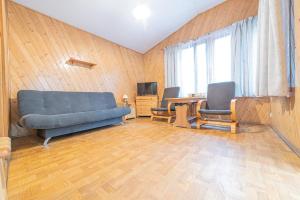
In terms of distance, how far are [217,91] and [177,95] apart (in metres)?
1.08

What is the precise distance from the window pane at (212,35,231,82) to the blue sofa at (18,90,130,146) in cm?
230

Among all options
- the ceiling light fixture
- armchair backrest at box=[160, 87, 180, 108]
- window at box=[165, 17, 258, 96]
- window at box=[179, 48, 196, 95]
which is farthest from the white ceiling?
armchair backrest at box=[160, 87, 180, 108]

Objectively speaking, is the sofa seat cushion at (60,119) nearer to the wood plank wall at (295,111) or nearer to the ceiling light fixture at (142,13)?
the ceiling light fixture at (142,13)

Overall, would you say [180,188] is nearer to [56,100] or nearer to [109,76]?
[56,100]

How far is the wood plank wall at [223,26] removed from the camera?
2.83m

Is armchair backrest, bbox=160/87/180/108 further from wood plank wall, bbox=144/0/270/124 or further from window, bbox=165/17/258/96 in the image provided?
wood plank wall, bbox=144/0/270/124

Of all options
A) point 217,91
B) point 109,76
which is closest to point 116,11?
point 109,76

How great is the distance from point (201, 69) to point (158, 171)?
10.0 ft

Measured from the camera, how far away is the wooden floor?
90 cm

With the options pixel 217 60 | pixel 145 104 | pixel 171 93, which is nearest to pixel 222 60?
pixel 217 60

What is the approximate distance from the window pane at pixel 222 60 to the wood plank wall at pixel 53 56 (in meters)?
2.61

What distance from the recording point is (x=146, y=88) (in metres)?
4.50

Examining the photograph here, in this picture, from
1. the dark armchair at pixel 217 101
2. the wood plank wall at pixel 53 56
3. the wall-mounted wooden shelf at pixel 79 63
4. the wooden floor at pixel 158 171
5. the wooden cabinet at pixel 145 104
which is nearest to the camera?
the wooden floor at pixel 158 171

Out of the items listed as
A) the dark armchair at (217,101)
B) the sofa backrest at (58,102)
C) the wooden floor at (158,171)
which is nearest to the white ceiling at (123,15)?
the sofa backrest at (58,102)
